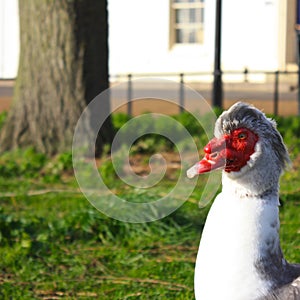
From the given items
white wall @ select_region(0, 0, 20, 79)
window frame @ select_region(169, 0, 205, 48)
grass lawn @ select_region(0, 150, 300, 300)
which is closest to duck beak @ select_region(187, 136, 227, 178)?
grass lawn @ select_region(0, 150, 300, 300)

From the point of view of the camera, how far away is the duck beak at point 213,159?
3.07 metres

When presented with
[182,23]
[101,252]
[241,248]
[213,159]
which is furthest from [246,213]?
[182,23]

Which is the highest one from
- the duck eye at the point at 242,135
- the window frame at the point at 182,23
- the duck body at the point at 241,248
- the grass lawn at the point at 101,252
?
the window frame at the point at 182,23

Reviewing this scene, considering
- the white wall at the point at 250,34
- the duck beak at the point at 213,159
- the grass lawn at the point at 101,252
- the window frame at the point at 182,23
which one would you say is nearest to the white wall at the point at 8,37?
the window frame at the point at 182,23

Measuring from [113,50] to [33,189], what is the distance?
16.4m

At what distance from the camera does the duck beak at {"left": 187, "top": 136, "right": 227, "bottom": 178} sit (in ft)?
10.1

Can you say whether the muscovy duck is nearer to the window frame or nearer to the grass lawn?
the grass lawn

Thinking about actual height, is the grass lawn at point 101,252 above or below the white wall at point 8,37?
below

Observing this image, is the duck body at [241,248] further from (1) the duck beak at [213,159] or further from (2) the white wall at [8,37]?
(2) the white wall at [8,37]

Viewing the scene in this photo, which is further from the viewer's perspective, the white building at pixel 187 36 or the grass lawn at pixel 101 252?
the white building at pixel 187 36

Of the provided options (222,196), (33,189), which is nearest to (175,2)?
(33,189)

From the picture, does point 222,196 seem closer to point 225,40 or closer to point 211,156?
point 211,156

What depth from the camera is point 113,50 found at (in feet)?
78.2

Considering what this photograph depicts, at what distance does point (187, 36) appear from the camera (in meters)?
24.8
